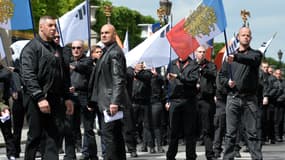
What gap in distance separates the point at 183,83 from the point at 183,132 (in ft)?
2.82

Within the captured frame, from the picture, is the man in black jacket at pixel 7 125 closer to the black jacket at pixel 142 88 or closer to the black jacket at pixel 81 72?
the black jacket at pixel 81 72

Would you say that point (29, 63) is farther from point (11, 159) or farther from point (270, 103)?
point (270, 103)

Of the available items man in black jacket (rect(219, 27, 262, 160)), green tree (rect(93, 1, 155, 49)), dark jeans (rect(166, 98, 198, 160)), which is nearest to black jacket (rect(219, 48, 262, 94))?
man in black jacket (rect(219, 27, 262, 160))

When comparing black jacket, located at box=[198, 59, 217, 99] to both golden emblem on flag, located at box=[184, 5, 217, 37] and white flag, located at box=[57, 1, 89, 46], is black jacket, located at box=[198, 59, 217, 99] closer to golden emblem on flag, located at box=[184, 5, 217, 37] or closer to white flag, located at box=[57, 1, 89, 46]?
golden emblem on flag, located at box=[184, 5, 217, 37]

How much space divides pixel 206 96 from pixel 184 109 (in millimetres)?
1863

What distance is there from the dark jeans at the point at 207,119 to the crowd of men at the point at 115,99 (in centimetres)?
2

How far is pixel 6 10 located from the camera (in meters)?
11.5

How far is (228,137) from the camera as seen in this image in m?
12.2

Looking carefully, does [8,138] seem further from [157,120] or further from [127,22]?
[127,22]

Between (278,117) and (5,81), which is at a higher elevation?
(5,81)

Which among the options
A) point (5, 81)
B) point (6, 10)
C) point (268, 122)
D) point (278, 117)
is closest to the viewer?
point (6, 10)

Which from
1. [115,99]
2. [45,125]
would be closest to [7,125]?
[115,99]

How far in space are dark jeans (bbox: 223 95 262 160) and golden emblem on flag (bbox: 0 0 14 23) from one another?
3657 millimetres

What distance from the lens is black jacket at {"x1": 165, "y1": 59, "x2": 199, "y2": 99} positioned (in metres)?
12.9
